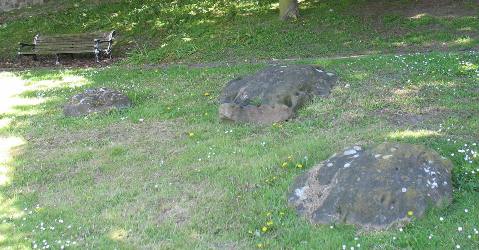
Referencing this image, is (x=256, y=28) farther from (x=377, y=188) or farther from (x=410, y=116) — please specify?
(x=377, y=188)

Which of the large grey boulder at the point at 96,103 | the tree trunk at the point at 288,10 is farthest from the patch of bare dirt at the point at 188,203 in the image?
the tree trunk at the point at 288,10

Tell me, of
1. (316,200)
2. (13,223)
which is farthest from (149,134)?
(316,200)

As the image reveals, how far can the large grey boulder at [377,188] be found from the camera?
4.85 m

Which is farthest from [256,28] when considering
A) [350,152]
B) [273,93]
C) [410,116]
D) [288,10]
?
[350,152]

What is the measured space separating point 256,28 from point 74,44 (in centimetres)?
488

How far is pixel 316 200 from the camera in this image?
5250 mm

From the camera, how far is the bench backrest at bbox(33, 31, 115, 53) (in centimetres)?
1492

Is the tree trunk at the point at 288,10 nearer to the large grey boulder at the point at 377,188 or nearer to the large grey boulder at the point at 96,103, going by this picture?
the large grey boulder at the point at 96,103

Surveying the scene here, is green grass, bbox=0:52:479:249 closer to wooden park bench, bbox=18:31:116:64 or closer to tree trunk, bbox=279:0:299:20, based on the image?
wooden park bench, bbox=18:31:116:64

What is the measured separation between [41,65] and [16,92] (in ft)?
13.6

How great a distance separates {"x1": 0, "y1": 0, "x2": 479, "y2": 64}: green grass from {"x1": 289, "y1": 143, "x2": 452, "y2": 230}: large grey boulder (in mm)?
7279

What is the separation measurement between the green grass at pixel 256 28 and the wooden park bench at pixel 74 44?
1.93 feet

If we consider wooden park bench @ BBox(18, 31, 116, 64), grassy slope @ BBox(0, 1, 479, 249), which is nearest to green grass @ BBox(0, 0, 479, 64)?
grassy slope @ BBox(0, 1, 479, 249)

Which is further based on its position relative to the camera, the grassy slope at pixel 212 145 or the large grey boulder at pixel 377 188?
the grassy slope at pixel 212 145
